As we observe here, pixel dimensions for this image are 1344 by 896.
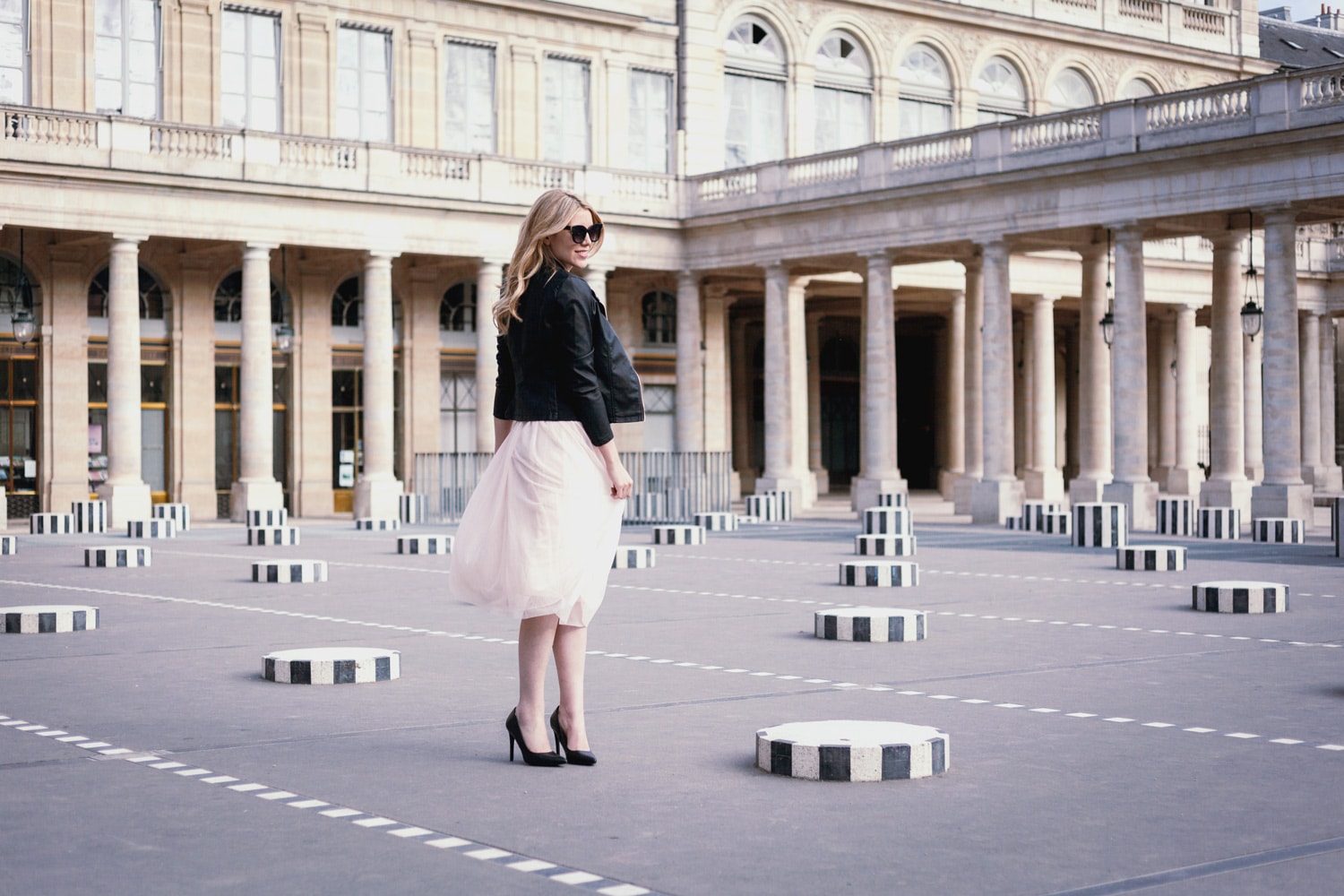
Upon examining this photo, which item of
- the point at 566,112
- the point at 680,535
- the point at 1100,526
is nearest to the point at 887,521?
the point at 680,535

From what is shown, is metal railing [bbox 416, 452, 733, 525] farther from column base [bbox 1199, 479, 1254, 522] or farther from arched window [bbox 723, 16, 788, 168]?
column base [bbox 1199, 479, 1254, 522]

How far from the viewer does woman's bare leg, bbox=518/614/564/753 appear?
8.04 meters

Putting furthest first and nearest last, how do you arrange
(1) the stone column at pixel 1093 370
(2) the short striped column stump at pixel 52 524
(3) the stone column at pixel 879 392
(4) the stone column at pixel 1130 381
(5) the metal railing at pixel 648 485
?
(1) the stone column at pixel 1093 370, (3) the stone column at pixel 879 392, (5) the metal railing at pixel 648 485, (4) the stone column at pixel 1130 381, (2) the short striped column stump at pixel 52 524

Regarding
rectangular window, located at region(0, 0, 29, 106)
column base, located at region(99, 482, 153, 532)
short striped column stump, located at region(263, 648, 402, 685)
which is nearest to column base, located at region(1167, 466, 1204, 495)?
column base, located at region(99, 482, 153, 532)

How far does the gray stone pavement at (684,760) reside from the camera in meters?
6.10

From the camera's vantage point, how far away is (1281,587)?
16.4 metres

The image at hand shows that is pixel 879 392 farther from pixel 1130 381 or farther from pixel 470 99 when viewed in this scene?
pixel 470 99

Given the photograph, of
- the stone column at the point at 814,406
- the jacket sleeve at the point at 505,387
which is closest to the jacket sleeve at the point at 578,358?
the jacket sleeve at the point at 505,387

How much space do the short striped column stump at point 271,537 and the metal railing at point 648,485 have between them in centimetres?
1048

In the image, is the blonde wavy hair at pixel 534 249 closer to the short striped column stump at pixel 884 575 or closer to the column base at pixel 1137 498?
the short striped column stump at pixel 884 575

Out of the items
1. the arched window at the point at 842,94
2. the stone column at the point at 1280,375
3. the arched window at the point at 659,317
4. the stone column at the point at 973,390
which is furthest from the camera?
the arched window at the point at 659,317

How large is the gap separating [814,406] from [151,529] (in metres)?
26.7

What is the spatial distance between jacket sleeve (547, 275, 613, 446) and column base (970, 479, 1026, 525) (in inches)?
1227

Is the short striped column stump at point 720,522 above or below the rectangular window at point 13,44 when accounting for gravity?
below
